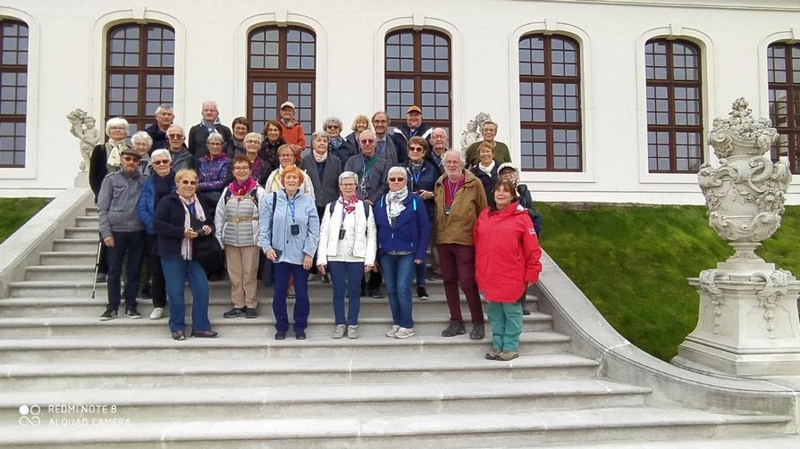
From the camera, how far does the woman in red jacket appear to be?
4.99 meters

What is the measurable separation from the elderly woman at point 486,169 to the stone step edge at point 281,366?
199cm

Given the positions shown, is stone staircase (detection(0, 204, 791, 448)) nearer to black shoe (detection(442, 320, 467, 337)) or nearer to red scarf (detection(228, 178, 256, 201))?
black shoe (detection(442, 320, 467, 337))

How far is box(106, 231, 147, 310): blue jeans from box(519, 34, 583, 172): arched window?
9.88m

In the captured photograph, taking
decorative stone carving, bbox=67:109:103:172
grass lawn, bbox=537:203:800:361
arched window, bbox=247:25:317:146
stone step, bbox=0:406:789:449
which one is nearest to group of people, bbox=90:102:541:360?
stone step, bbox=0:406:789:449

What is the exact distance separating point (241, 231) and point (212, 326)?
3.51 feet

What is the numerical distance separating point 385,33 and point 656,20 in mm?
6962

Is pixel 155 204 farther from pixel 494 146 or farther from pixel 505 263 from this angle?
pixel 494 146

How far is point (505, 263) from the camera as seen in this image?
5.00 m

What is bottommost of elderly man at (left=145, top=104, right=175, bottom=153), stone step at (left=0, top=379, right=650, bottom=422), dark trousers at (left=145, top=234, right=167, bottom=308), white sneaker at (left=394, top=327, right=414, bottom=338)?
stone step at (left=0, top=379, right=650, bottom=422)

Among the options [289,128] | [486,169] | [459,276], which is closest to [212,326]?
[459,276]

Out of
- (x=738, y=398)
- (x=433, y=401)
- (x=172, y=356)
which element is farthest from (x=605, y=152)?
(x=172, y=356)

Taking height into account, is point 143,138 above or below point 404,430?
above

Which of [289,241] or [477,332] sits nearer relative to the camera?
[289,241]

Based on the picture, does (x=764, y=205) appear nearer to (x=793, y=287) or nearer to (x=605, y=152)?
(x=793, y=287)
